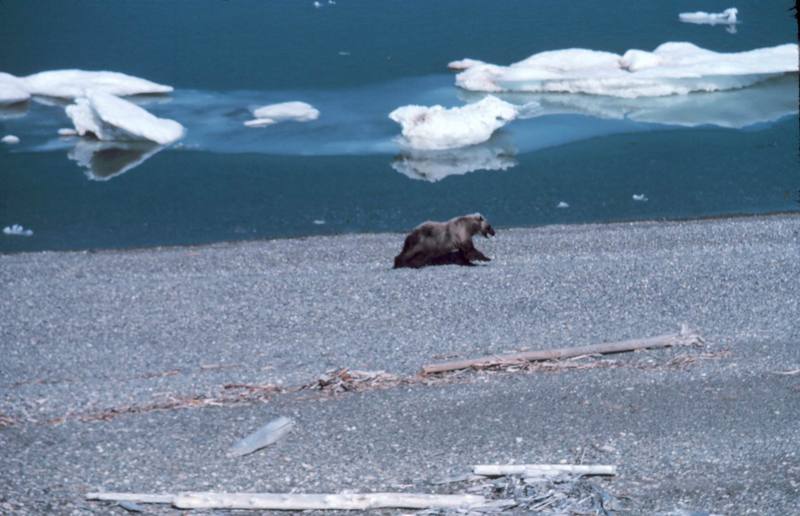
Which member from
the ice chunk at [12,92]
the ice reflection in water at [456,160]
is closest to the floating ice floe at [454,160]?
the ice reflection in water at [456,160]

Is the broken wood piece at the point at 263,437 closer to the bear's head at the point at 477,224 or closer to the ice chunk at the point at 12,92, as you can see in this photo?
the bear's head at the point at 477,224

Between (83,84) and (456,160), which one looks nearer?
(456,160)

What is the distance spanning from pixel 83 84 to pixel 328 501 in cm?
1008

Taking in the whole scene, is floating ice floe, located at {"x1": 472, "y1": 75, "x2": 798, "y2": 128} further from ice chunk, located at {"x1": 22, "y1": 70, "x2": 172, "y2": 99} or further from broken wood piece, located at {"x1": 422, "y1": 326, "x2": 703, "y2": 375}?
broken wood piece, located at {"x1": 422, "y1": 326, "x2": 703, "y2": 375}

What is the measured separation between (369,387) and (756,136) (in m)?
7.33

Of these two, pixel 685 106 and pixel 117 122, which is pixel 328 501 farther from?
pixel 685 106

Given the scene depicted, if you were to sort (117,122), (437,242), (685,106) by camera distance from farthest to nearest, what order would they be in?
(685,106) < (117,122) < (437,242)

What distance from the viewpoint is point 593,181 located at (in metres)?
9.71

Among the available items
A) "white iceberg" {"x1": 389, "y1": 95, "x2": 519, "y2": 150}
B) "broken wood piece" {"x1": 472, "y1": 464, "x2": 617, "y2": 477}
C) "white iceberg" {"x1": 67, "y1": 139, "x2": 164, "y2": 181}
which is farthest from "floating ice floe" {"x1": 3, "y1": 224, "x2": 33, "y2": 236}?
"broken wood piece" {"x1": 472, "y1": 464, "x2": 617, "y2": 477}

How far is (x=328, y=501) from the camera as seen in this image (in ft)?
11.5

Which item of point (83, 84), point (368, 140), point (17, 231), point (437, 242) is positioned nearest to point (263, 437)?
point (437, 242)

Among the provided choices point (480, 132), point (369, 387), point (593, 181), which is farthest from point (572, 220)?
point (369, 387)

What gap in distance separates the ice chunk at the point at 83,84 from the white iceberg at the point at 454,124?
3639 mm

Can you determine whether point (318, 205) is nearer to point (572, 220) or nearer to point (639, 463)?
point (572, 220)
